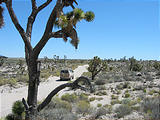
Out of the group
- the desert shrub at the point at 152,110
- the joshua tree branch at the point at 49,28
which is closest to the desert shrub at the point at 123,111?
the desert shrub at the point at 152,110

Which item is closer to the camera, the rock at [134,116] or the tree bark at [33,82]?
the tree bark at [33,82]

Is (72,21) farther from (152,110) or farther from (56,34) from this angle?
(152,110)

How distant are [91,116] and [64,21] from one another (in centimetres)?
453

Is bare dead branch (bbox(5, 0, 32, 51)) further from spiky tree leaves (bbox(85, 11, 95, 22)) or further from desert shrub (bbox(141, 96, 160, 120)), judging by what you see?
desert shrub (bbox(141, 96, 160, 120))

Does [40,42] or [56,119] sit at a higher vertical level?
[40,42]

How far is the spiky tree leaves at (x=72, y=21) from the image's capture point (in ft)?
18.6

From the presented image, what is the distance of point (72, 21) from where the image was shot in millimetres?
5926

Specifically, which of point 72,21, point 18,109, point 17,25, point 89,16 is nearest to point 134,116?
point 89,16

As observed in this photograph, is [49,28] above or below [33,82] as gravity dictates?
above

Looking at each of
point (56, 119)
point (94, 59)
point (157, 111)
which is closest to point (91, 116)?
point (56, 119)

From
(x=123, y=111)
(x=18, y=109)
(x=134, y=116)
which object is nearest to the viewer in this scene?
(x=18, y=109)

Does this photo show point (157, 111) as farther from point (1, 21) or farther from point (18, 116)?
point (1, 21)

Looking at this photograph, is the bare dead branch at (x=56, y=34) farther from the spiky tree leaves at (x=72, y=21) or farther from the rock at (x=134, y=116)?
the rock at (x=134, y=116)

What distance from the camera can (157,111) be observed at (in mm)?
6664
